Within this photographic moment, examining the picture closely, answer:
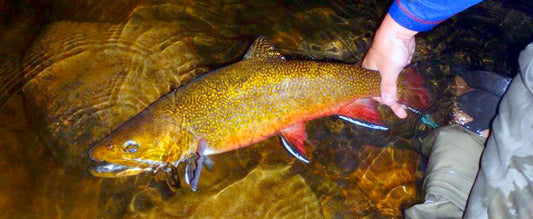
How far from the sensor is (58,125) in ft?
11.3

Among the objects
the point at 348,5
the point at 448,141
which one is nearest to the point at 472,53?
the point at 348,5

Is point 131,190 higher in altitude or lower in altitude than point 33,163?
lower

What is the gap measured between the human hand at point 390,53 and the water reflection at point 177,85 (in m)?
0.49

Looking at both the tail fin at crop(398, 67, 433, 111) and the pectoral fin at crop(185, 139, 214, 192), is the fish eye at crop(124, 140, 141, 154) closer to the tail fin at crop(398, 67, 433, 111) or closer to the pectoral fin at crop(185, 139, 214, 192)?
the pectoral fin at crop(185, 139, 214, 192)

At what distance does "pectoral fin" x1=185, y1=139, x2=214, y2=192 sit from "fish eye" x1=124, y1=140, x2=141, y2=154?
493 mm

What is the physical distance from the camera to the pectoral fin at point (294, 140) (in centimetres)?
342

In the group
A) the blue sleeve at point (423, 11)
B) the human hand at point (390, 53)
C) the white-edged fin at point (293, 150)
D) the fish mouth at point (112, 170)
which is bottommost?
the white-edged fin at point (293, 150)

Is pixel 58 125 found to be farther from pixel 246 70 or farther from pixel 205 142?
pixel 246 70

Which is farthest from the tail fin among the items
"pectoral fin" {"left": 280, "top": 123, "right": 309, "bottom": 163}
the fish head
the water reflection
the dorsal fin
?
the fish head

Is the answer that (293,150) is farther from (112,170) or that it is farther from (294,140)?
(112,170)

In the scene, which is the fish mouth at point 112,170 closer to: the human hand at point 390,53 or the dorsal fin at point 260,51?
the dorsal fin at point 260,51

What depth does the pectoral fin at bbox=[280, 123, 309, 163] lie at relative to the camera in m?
3.42

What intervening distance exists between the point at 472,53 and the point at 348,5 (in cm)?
188

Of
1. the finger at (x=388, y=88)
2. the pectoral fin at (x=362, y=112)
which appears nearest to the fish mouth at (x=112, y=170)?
the pectoral fin at (x=362, y=112)
